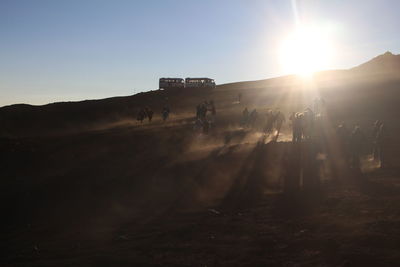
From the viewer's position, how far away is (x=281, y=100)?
2301 inches

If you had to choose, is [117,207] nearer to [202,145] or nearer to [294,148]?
[294,148]

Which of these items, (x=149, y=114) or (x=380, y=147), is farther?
(x=149, y=114)

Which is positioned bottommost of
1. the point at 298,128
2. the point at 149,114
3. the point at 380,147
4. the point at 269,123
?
the point at 380,147

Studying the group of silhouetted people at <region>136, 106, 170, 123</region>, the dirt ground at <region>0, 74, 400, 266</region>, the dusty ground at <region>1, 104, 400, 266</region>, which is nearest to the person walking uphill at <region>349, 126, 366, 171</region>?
the dirt ground at <region>0, 74, 400, 266</region>

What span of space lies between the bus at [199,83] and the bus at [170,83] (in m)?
1.20

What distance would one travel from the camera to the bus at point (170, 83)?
8419 centimetres

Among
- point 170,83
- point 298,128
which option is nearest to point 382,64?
point 170,83

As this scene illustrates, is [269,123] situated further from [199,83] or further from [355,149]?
[199,83]

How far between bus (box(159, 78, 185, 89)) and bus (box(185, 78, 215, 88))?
1198mm

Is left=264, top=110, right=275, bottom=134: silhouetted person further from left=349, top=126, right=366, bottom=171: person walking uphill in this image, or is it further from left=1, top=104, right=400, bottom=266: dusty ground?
left=349, top=126, right=366, bottom=171: person walking uphill

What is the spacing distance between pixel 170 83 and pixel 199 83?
17.0ft

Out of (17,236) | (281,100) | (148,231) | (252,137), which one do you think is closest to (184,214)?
(148,231)

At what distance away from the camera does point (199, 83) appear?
84.1 metres

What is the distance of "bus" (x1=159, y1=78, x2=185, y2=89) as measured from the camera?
8419 cm
